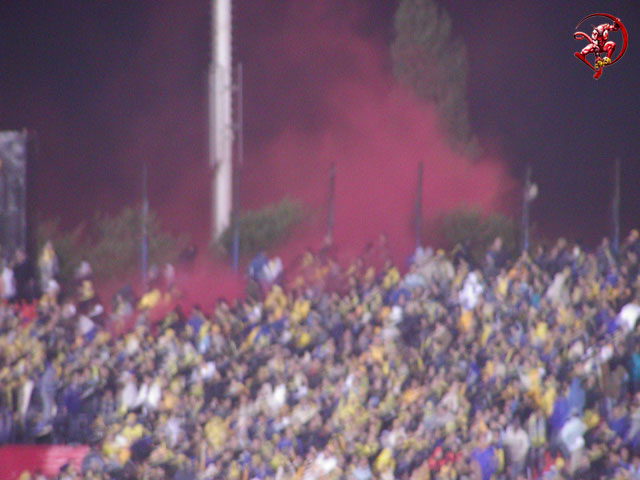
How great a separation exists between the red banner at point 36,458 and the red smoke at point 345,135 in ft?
17.7

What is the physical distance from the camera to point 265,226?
452 inches

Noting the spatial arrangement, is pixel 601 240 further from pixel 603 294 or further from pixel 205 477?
pixel 205 477

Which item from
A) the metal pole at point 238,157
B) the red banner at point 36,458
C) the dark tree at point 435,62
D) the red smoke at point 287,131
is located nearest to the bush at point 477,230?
the red smoke at point 287,131

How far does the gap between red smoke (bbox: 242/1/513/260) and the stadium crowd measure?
2489 millimetres

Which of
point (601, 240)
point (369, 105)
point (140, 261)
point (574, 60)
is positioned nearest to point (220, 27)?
point (369, 105)

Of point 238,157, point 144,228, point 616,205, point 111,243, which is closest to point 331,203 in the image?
point 238,157

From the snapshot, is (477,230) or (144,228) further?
(477,230)

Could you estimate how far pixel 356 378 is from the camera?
262 inches

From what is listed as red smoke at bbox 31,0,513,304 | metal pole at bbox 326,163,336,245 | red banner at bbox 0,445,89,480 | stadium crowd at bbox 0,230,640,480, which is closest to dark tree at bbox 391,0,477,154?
red smoke at bbox 31,0,513,304

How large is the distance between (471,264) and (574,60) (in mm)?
3059

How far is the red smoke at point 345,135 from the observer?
454 inches

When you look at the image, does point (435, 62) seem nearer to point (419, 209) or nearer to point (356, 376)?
point (419, 209)

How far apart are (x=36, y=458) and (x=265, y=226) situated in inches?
217

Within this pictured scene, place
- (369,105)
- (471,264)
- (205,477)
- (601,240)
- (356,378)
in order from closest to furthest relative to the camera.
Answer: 1. (205,477)
2. (356,378)
3. (471,264)
4. (601,240)
5. (369,105)
